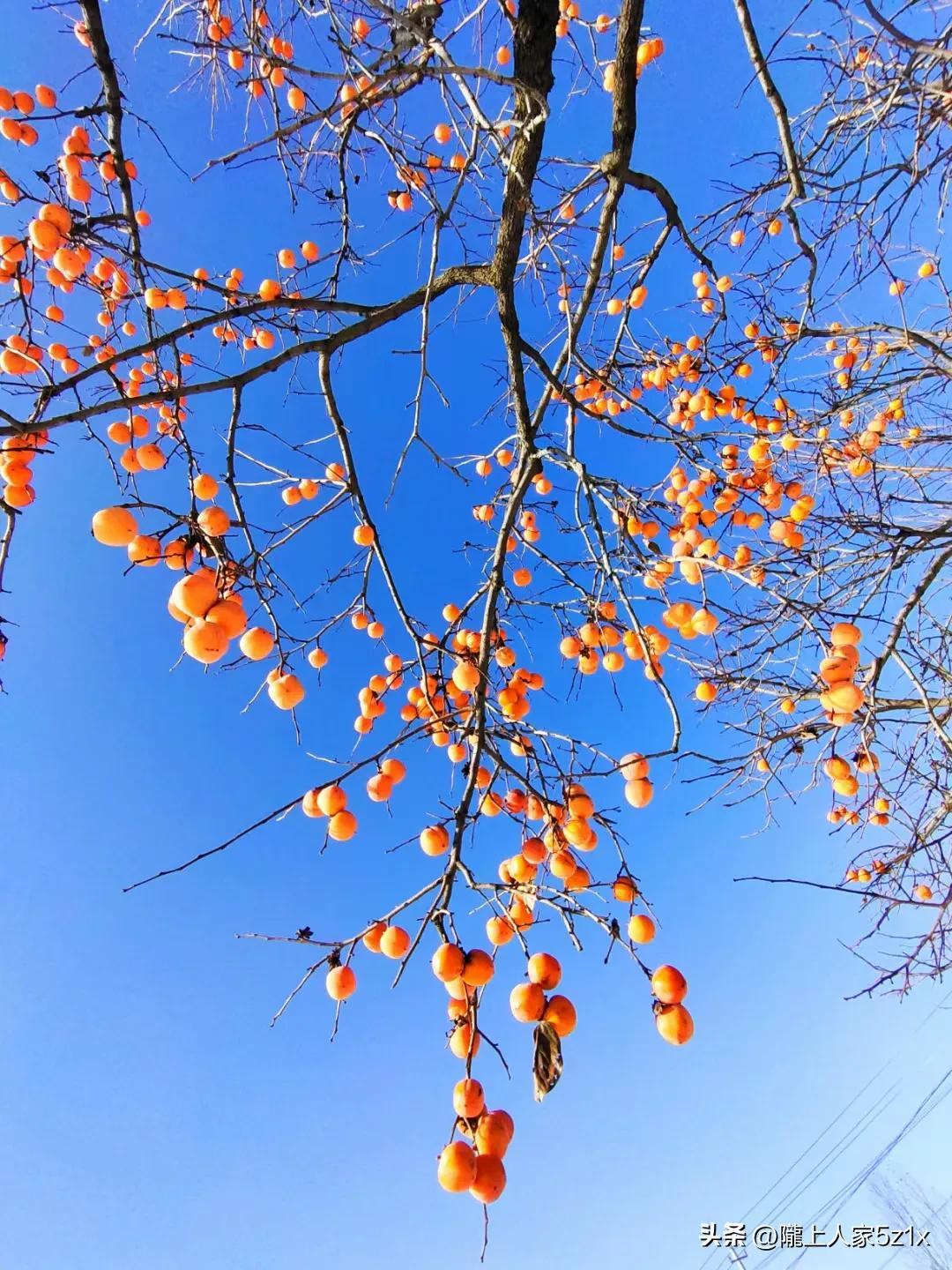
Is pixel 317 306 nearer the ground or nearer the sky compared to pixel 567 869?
nearer the sky

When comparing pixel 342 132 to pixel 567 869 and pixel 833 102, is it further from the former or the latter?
pixel 567 869

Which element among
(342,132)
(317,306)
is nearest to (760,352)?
(342,132)

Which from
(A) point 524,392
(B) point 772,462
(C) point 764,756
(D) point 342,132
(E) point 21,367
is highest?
(D) point 342,132

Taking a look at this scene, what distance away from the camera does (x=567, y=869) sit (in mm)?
1554

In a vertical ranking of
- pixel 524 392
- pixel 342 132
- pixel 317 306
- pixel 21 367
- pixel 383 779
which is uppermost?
pixel 342 132

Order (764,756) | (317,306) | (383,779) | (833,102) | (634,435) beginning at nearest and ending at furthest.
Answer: (317,306), (383,779), (634,435), (833,102), (764,756)

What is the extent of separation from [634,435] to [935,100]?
5.10 ft

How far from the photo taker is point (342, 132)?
7.70 feet

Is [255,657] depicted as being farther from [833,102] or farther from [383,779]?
[833,102]

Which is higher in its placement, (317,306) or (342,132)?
(342,132)

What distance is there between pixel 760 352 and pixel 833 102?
1.11 meters

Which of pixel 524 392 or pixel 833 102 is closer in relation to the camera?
pixel 524 392

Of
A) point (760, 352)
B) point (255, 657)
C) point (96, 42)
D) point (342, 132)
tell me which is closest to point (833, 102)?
point (760, 352)

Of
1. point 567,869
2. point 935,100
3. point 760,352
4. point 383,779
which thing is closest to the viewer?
point 567,869
